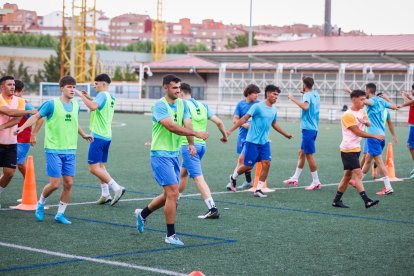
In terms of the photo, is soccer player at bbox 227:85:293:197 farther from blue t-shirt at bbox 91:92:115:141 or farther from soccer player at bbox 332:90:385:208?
blue t-shirt at bbox 91:92:115:141

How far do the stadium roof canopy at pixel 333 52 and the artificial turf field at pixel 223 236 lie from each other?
33.7m

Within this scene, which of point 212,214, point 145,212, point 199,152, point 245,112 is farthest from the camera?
point 245,112

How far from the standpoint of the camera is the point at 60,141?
35.8ft

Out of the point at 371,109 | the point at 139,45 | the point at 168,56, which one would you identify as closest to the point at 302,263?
the point at 371,109

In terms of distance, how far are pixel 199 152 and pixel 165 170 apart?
10.7 ft

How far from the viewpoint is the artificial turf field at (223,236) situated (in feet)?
26.9

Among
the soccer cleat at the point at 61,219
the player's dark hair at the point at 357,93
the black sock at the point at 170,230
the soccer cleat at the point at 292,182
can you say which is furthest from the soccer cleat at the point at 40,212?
the soccer cleat at the point at 292,182

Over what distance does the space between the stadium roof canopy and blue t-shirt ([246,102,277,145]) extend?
34.5 meters

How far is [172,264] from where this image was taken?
827cm

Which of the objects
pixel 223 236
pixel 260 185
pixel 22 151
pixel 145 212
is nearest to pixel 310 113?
pixel 260 185

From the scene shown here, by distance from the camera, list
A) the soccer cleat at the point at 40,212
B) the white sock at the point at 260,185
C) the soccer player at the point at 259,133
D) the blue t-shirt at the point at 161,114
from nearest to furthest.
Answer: the blue t-shirt at the point at 161,114
the soccer cleat at the point at 40,212
the white sock at the point at 260,185
the soccer player at the point at 259,133

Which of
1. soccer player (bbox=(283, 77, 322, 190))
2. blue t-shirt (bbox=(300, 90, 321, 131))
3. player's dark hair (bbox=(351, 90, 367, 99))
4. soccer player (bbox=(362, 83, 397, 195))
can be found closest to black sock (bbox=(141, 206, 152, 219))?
player's dark hair (bbox=(351, 90, 367, 99))

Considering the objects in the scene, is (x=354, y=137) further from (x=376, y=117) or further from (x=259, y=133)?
(x=376, y=117)

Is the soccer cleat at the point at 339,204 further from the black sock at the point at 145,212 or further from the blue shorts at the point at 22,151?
the blue shorts at the point at 22,151
